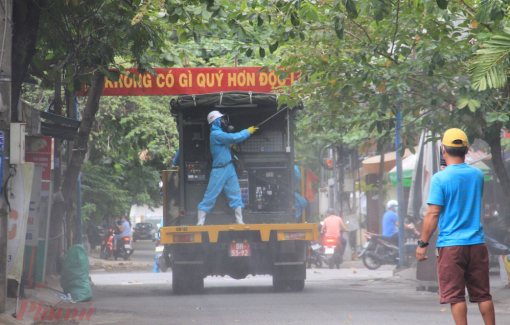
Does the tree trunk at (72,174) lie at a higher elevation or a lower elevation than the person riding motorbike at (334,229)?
higher

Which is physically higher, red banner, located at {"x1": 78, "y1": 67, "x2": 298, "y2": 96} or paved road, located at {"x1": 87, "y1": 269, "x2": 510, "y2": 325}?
red banner, located at {"x1": 78, "y1": 67, "x2": 298, "y2": 96}

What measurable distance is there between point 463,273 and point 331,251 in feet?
48.5

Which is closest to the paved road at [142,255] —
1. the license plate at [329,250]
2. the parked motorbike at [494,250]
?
the license plate at [329,250]

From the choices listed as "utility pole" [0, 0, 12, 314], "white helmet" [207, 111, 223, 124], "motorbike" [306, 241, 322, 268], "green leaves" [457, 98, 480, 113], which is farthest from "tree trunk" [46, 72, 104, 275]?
"motorbike" [306, 241, 322, 268]

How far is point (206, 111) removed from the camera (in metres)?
11.6

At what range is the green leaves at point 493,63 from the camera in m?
6.05

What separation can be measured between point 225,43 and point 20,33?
26.0ft

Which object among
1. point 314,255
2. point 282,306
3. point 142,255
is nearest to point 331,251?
point 314,255

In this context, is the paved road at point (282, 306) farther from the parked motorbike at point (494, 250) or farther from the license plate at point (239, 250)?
the parked motorbike at point (494, 250)

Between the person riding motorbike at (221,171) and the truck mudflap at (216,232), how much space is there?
337 mm

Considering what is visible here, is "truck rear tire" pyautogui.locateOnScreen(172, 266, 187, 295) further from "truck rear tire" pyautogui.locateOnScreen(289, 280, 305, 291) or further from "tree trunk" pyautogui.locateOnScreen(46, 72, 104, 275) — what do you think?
"tree trunk" pyautogui.locateOnScreen(46, 72, 104, 275)

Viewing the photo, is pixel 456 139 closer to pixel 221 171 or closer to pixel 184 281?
pixel 221 171

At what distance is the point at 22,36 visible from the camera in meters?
8.66

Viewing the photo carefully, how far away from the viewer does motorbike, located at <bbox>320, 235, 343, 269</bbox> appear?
65.5 feet
